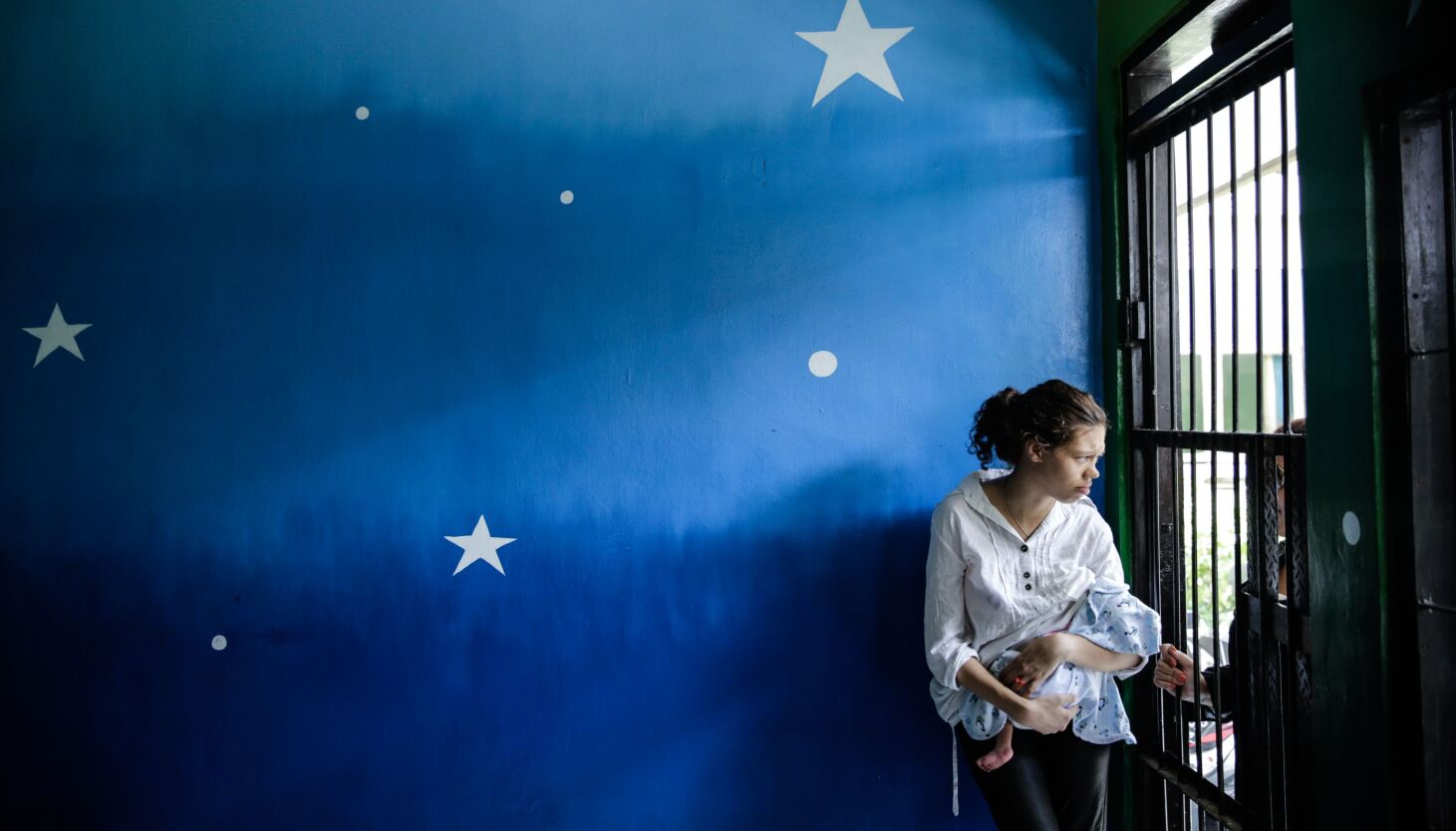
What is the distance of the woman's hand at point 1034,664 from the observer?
1776mm

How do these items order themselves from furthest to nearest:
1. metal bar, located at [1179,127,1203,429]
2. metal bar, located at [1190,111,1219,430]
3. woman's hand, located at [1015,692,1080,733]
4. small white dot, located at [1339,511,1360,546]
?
metal bar, located at [1179,127,1203,429] → metal bar, located at [1190,111,1219,430] → woman's hand, located at [1015,692,1080,733] → small white dot, located at [1339,511,1360,546]

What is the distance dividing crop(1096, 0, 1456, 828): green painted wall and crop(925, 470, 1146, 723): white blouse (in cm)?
43

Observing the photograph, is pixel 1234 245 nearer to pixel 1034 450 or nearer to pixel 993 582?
pixel 1034 450

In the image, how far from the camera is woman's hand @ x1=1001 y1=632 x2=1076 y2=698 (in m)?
1.78

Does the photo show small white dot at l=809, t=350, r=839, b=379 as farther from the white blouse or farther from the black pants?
the black pants

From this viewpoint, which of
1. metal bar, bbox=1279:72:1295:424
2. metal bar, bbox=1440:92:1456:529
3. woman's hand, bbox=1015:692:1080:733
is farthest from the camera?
woman's hand, bbox=1015:692:1080:733

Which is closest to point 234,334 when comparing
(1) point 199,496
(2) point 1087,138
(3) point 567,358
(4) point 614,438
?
→ (1) point 199,496

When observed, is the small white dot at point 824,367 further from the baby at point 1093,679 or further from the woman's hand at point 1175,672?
the woman's hand at point 1175,672

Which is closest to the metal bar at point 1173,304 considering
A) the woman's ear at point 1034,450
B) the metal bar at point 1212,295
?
the metal bar at point 1212,295

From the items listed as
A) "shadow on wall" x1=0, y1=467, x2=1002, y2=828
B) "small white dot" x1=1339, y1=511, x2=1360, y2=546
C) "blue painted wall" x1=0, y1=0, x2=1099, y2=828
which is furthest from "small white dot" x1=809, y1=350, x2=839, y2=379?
"small white dot" x1=1339, y1=511, x2=1360, y2=546

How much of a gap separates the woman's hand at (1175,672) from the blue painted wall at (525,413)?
21.4 inches

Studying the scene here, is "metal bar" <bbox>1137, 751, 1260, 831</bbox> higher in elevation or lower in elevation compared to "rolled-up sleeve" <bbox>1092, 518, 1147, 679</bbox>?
lower

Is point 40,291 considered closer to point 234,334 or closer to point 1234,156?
point 234,334

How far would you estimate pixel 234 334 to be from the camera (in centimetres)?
221
